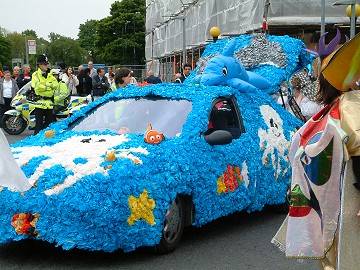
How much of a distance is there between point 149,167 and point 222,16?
1914cm

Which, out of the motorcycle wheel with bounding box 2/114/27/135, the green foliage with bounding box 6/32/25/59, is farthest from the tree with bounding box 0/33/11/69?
the motorcycle wheel with bounding box 2/114/27/135

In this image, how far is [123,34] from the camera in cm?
8531

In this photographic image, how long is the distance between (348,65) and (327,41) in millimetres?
564

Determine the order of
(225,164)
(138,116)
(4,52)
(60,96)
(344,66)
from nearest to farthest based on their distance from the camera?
1. (344,66)
2. (225,164)
3. (138,116)
4. (60,96)
5. (4,52)

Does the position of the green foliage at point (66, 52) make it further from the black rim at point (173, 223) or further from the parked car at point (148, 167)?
the black rim at point (173, 223)

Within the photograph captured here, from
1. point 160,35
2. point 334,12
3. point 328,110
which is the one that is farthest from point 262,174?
point 160,35

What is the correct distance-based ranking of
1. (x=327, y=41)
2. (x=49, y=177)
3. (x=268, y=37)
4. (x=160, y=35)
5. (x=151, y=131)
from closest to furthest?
(x=327, y=41), (x=49, y=177), (x=151, y=131), (x=268, y=37), (x=160, y=35)

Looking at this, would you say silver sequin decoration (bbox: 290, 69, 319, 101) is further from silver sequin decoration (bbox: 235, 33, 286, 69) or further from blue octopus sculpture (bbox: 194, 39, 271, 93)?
blue octopus sculpture (bbox: 194, 39, 271, 93)

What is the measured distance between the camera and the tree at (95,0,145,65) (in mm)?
83312

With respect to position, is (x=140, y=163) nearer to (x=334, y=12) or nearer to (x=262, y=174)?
(x=262, y=174)

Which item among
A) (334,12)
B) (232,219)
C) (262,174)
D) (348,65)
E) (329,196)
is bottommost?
(232,219)

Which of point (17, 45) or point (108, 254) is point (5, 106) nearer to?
point (108, 254)

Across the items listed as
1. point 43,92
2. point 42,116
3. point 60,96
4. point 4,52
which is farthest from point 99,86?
point 4,52

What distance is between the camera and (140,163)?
204 inches
